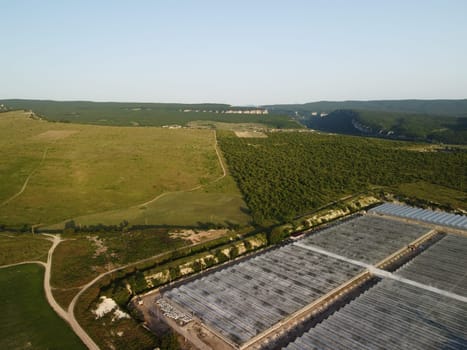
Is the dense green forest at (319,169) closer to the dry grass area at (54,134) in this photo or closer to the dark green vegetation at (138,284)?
the dark green vegetation at (138,284)

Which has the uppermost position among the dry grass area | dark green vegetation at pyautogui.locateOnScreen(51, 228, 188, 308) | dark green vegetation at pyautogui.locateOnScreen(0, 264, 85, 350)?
the dry grass area

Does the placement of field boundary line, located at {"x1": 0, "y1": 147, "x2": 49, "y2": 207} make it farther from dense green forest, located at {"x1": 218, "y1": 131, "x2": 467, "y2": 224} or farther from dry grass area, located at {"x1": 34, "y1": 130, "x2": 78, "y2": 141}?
dense green forest, located at {"x1": 218, "y1": 131, "x2": 467, "y2": 224}

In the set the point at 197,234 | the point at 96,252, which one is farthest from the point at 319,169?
the point at 96,252

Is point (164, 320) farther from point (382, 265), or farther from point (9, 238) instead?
point (9, 238)

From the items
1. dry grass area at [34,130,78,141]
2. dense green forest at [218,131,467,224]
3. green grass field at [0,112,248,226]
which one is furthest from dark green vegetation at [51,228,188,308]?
dry grass area at [34,130,78,141]

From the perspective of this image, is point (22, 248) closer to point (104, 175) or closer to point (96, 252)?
point (96, 252)

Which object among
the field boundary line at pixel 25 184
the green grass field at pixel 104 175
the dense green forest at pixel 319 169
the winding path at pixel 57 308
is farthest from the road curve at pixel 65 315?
the dense green forest at pixel 319 169
